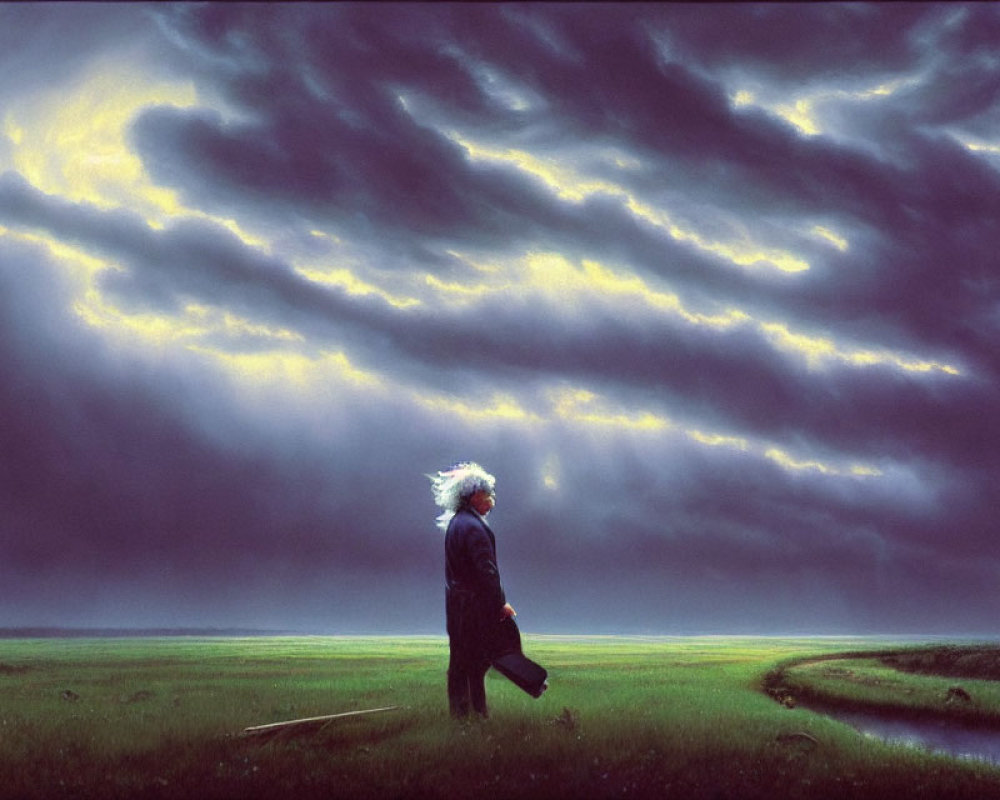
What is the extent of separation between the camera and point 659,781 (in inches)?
417

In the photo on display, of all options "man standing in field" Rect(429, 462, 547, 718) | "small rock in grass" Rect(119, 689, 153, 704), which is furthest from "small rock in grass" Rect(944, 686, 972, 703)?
"small rock in grass" Rect(119, 689, 153, 704)

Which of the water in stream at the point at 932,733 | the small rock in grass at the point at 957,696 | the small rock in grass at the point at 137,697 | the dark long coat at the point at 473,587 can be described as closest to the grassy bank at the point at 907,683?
the small rock in grass at the point at 957,696

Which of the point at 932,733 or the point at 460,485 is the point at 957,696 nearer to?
the point at 932,733

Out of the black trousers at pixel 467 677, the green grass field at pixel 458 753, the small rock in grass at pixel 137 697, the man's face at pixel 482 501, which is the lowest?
the small rock in grass at pixel 137 697

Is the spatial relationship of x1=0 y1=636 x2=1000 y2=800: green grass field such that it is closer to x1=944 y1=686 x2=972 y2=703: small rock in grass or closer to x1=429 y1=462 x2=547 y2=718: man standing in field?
x1=429 y1=462 x2=547 y2=718: man standing in field

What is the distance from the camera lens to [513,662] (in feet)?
43.3

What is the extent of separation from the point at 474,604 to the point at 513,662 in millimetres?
1065

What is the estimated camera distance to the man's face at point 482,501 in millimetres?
14070

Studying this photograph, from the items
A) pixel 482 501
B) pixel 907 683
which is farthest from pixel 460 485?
pixel 907 683

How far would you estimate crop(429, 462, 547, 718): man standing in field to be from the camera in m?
13.4

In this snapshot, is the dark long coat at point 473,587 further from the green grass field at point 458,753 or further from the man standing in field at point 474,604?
the green grass field at point 458,753

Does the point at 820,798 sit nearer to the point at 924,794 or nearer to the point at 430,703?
the point at 924,794

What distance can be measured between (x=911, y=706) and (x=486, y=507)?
545 inches

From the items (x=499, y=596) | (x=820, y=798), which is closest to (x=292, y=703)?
(x=499, y=596)
